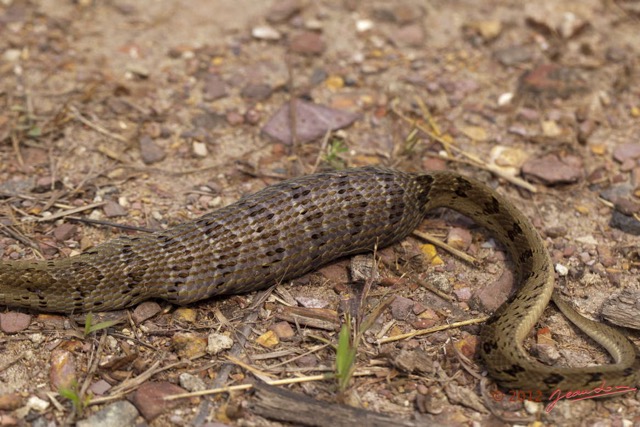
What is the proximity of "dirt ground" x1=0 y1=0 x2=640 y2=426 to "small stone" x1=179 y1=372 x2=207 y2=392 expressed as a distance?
0.06 ft

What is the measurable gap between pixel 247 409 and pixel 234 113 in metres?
3.54

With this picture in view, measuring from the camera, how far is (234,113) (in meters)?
7.20

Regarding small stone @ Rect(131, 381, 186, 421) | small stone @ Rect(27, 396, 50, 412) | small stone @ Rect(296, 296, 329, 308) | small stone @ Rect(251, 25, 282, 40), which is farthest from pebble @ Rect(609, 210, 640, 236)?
small stone @ Rect(27, 396, 50, 412)

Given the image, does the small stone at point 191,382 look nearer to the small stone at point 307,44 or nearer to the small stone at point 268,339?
the small stone at point 268,339

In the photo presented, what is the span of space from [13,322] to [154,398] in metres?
1.35

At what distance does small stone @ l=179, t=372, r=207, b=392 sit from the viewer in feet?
15.7

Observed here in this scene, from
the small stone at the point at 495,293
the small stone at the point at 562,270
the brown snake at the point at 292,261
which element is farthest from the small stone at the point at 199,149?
the small stone at the point at 562,270

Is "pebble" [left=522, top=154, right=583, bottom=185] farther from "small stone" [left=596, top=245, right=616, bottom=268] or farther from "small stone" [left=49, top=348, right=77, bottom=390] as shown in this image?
"small stone" [left=49, top=348, right=77, bottom=390]

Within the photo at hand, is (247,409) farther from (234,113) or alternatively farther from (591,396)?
(234,113)

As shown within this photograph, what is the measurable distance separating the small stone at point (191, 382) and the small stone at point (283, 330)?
70 cm

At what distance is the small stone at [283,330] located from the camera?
17.0 ft

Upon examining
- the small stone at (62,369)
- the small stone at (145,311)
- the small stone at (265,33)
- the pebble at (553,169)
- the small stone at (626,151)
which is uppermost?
the small stone at (265,33)

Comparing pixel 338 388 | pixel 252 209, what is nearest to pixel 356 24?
pixel 252 209

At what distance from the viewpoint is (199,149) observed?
679 centimetres
